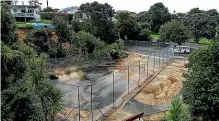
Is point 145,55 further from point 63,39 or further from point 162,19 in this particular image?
point 162,19

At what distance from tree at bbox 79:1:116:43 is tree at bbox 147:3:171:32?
90.0ft

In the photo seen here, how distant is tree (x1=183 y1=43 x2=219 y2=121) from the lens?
1455 centimetres

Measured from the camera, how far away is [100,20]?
144 ft

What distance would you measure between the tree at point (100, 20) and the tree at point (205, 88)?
95.4 ft

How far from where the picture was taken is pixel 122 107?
768 inches

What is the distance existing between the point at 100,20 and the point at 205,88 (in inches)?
1208

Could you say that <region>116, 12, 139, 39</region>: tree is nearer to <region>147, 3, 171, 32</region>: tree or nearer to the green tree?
<region>147, 3, 171, 32</region>: tree

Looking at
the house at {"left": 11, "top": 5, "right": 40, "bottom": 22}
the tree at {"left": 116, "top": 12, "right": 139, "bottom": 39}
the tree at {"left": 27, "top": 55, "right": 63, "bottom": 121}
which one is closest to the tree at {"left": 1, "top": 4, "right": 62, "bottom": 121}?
the tree at {"left": 27, "top": 55, "right": 63, "bottom": 121}

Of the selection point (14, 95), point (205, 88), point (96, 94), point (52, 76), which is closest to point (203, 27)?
point (52, 76)

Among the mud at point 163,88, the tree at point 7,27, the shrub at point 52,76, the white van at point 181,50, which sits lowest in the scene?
the mud at point 163,88

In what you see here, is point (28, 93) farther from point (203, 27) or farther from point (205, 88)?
point (203, 27)

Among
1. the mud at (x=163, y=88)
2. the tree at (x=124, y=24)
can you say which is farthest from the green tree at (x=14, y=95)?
the tree at (x=124, y=24)

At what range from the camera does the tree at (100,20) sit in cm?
4366

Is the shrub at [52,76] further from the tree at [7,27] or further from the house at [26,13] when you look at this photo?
the house at [26,13]
